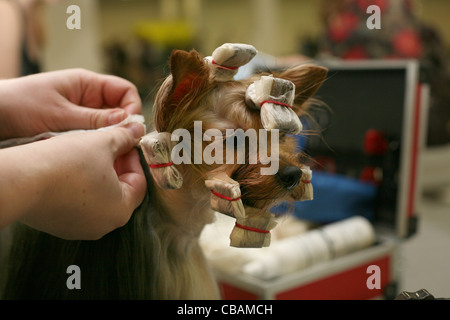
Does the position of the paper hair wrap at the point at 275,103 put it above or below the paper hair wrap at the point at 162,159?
above

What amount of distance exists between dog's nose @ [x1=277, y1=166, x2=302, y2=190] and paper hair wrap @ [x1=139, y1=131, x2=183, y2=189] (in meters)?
0.12

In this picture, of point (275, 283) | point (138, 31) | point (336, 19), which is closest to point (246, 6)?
point (138, 31)

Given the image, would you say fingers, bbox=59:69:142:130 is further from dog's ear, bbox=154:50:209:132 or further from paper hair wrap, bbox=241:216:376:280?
paper hair wrap, bbox=241:216:376:280

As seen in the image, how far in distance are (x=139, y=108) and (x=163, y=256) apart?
0.75ft

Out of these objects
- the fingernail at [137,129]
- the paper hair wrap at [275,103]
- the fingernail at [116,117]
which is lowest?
the fingernail at [137,129]

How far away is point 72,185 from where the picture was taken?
521 millimetres

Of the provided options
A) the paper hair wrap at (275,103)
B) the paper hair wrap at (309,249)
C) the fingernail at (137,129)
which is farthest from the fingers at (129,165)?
the paper hair wrap at (309,249)

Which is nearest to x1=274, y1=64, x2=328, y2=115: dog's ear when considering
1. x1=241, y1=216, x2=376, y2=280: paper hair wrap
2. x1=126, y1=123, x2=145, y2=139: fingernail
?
x1=126, y1=123, x2=145, y2=139: fingernail

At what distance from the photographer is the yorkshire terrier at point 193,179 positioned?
1.70ft

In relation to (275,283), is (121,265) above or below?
above

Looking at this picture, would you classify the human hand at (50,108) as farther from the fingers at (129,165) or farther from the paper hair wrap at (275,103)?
the paper hair wrap at (275,103)

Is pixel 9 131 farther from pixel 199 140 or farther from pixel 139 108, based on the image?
pixel 199 140

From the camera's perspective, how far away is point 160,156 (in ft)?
1.74
